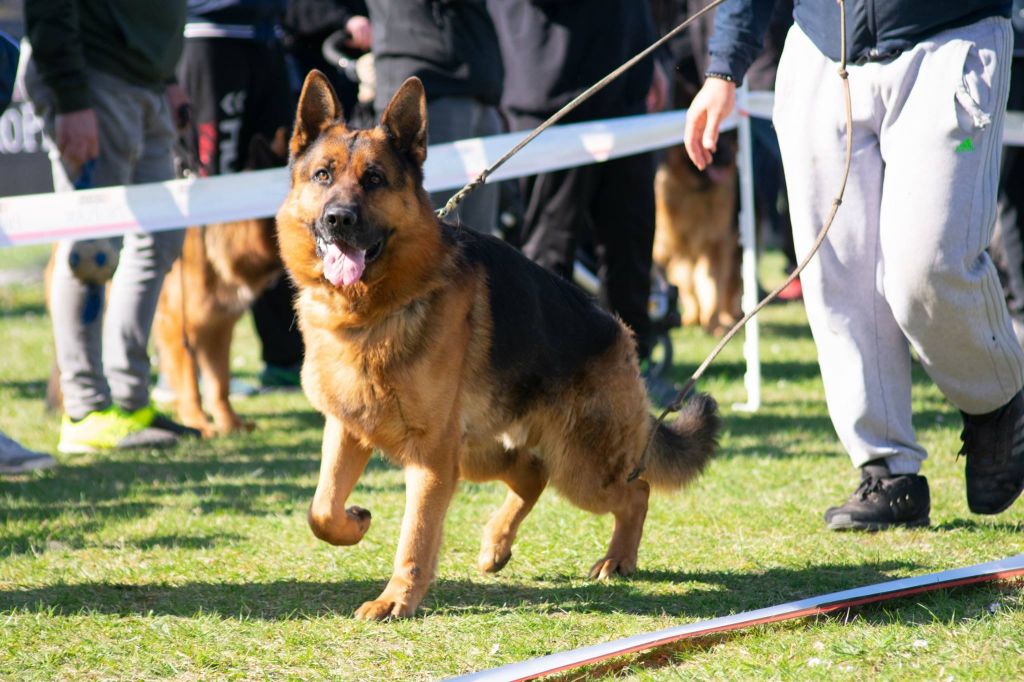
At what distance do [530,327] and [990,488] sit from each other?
A: 5.50ft

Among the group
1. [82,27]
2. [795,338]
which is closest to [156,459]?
[82,27]

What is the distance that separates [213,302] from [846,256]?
3593 millimetres

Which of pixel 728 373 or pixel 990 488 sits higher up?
pixel 990 488

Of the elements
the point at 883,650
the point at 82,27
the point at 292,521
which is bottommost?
the point at 292,521

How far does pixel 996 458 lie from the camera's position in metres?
3.94

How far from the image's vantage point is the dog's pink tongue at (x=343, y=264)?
3.28 metres

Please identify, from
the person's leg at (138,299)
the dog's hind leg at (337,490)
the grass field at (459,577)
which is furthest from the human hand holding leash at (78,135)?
the dog's hind leg at (337,490)

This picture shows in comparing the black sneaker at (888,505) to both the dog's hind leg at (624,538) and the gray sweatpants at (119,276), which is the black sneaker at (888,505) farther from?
the gray sweatpants at (119,276)

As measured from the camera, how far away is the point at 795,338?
8.79 metres

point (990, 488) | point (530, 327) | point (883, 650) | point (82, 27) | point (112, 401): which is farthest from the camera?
point (112, 401)

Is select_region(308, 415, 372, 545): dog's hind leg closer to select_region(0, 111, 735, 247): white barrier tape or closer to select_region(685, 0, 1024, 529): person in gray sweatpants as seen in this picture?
select_region(685, 0, 1024, 529): person in gray sweatpants

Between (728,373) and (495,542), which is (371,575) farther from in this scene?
(728,373)

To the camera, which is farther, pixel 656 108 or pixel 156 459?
pixel 656 108

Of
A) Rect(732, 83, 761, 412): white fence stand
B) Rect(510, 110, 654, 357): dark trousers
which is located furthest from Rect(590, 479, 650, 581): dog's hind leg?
Rect(732, 83, 761, 412): white fence stand
